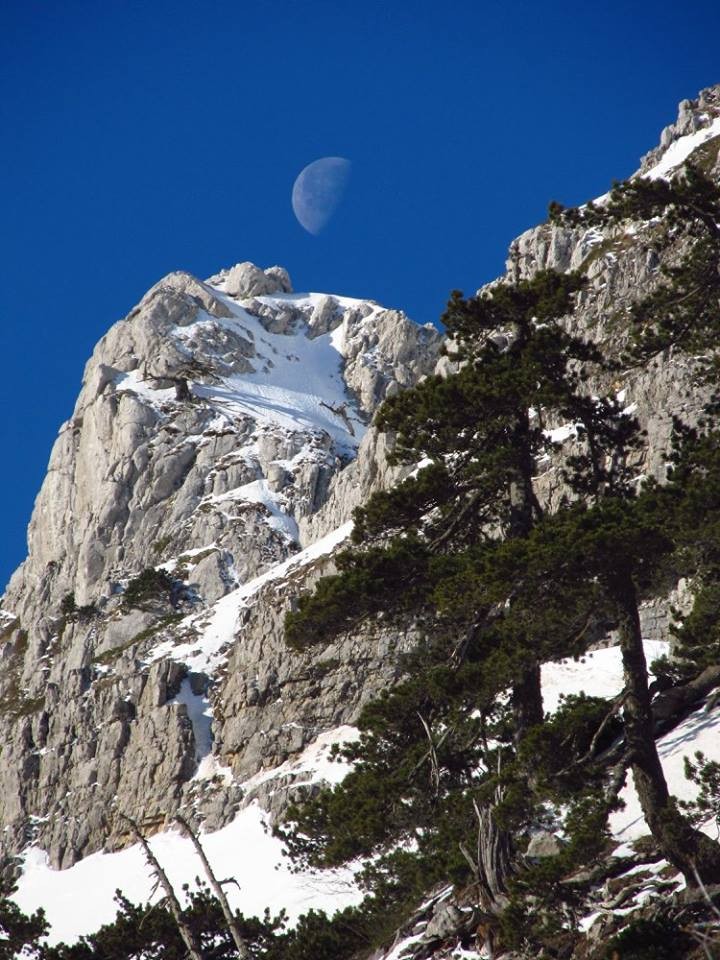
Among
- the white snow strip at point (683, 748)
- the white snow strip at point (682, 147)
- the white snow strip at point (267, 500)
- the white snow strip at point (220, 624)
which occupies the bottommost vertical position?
the white snow strip at point (683, 748)

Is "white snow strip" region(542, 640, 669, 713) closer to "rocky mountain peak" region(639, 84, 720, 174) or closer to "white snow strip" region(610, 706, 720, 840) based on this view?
"white snow strip" region(610, 706, 720, 840)

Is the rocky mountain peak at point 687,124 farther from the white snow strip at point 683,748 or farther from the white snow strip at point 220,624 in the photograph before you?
the white snow strip at point 683,748

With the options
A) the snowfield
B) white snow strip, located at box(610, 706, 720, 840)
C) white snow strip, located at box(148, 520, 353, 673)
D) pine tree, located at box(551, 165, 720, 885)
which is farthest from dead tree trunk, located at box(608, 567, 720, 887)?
white snow strip, located at box(148, 520, 353, 673)

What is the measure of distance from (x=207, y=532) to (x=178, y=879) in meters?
52.2

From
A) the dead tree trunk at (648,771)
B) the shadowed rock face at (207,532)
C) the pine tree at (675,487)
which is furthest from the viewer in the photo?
the shadowed rock face at (207,532)

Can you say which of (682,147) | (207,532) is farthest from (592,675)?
(682,147)

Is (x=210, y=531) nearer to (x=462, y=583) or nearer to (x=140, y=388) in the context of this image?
(x=140, y=388)

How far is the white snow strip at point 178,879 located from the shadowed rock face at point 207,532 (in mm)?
1810

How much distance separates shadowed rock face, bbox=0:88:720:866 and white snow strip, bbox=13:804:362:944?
1810 mm

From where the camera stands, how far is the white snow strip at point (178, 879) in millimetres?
40469

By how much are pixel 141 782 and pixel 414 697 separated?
166 feet

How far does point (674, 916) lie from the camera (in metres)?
14.0

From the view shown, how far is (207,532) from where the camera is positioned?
326 ft

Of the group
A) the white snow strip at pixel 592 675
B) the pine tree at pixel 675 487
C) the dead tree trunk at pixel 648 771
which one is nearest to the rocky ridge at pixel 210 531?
the pine tree at pixel 675 487
